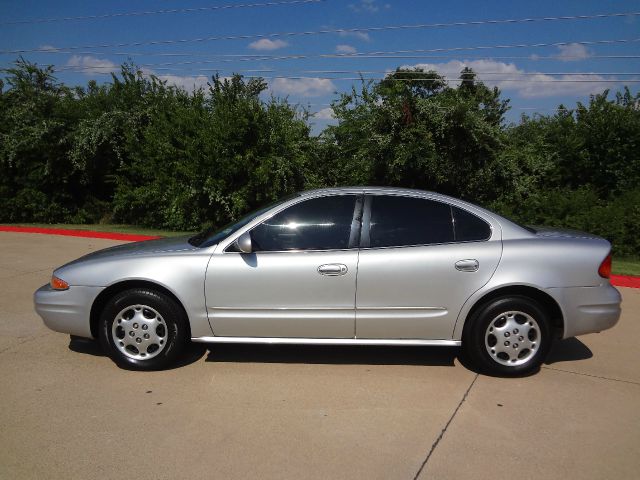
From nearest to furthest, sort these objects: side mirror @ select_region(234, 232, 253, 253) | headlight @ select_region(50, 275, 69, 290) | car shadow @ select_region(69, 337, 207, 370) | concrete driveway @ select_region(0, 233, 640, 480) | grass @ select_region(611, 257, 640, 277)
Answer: concrete driveway @ select_region(0, 233, 640, 480) < side mirror @ select_region(234, 232, 253, 253) < headlight @ select_region(50, 275, 69, 290) < car shadow @ select_region(69, 337, 207, 370) < grass @ select_region(611, 257, 640, 277)

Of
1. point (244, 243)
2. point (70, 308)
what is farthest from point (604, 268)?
point (70, 308)

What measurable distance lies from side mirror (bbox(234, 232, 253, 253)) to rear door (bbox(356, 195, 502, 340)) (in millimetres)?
887

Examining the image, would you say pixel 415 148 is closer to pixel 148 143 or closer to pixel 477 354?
pixel 148 143

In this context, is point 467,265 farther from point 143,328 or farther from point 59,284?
point 59,284

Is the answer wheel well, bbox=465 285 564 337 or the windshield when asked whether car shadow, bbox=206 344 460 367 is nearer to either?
wheel well, bbox=465 285 564 337

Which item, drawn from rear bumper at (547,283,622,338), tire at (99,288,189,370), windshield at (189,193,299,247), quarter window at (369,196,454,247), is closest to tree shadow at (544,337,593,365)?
rear bumper at (547,283,622,338)

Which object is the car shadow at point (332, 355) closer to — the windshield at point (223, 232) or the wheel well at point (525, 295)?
the wheel well at point (525, 295)

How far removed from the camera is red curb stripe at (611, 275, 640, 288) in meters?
7.77

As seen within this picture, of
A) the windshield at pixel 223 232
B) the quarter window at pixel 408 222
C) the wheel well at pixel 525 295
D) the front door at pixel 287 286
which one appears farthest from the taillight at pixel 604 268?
the windshield at pixel 223 232

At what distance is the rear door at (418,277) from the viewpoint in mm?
4125

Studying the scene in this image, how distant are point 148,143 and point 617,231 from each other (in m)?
11.8

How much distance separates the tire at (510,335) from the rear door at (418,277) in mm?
202

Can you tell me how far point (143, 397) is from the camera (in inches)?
150

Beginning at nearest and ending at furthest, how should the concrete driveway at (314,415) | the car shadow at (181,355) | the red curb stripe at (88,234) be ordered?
the concrete driveway at (314,415) < the car shadow at (181,355) < the red curb stripe at (88,234)
